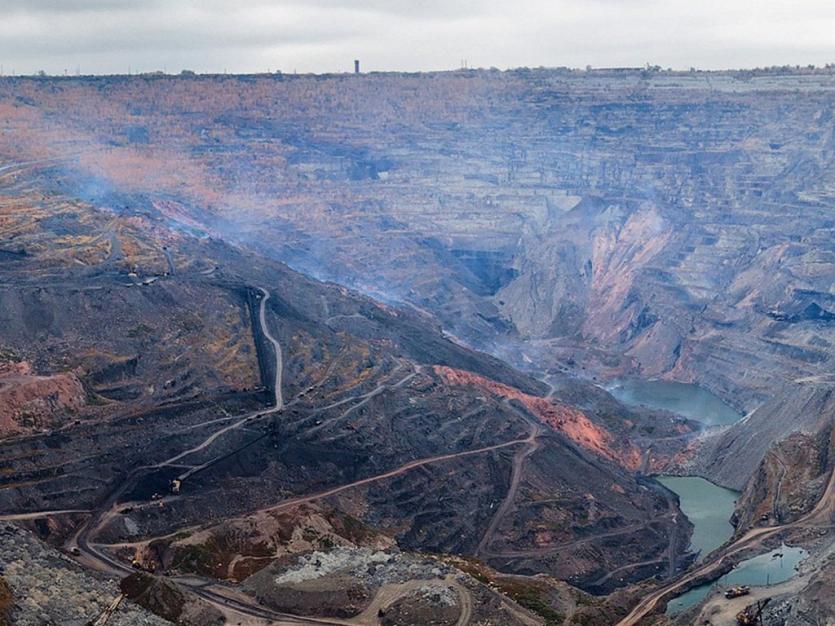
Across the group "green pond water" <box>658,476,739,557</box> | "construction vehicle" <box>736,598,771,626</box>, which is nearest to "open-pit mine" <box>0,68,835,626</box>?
"green pond water" <box>658,476,739,557</box>

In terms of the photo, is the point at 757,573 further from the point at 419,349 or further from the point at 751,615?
the point at 419,349

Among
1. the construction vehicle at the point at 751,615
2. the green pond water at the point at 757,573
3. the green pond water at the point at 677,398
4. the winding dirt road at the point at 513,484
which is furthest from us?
the green pond water at the point at 677,398

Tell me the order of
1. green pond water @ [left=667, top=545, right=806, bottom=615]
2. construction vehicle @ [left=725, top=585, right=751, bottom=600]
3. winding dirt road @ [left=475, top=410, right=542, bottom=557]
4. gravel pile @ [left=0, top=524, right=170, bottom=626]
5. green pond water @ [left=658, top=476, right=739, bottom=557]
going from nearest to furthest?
gravel pile @ [left=0, top=524, right=170, bottom=626] < construction vehicle @ [left=725, top=585, right=751, bottom=600] < green pond water @ [left=667, top=545, right=806, bottom=615] < winding dirt road @ [left=475, top=410, right=542, bottom=557] < green pond water @ [left=658, top=476, right=739, bottom=557]

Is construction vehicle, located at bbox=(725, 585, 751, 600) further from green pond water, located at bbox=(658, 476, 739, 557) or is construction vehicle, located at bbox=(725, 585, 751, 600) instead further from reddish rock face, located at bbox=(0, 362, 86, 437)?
reddish rock face, located at bbox=(0, 362, 86, 437)

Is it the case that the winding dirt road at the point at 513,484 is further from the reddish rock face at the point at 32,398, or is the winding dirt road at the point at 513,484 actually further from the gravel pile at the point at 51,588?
the gravel pile at the point at 51,588

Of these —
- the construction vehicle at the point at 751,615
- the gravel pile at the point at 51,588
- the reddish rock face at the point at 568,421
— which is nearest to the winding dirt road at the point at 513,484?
the reddish rock face at the point at 568,421

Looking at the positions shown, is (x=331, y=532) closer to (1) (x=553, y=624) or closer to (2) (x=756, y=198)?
(1) (x=553, y=624)

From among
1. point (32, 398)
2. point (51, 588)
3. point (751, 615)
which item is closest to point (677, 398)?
point (32, 398)
